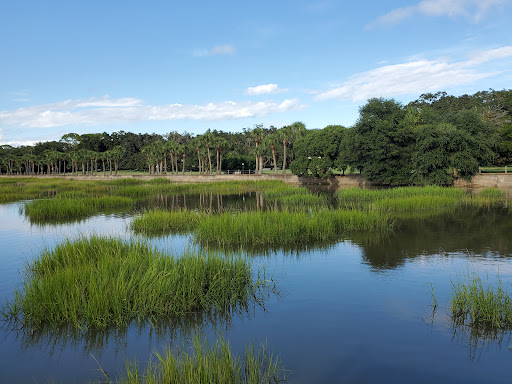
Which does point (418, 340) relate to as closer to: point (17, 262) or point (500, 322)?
point (500, 322)

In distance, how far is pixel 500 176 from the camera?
43.2 metres

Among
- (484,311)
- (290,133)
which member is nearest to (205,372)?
(484,311)

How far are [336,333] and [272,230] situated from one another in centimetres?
856

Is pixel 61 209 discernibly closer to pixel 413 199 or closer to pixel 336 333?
pixel 336 333

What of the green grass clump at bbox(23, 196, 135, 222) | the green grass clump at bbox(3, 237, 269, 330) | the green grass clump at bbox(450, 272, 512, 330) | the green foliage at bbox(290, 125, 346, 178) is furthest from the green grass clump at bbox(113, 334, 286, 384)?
the green foliage at bbox(290, 125, 346, 178)

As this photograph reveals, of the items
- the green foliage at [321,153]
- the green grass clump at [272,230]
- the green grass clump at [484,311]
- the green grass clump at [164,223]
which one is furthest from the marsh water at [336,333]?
the green foliage at [321,153]

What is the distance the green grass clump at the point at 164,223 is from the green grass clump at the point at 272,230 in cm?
286

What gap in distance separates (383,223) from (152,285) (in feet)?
46.4

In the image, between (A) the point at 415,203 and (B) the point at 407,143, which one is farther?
(B) the point at 407,143

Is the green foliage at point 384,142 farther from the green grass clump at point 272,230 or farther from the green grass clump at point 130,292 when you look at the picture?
the green grass clump at point 130,292

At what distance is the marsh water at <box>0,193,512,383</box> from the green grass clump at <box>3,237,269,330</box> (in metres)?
0.36

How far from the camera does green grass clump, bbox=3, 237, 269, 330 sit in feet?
26.6

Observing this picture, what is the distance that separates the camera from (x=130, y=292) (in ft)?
28.1

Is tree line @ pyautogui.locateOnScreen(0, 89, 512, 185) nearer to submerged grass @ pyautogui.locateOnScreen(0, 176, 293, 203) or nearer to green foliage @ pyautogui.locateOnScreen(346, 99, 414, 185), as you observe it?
green foliage @ pyautogui.locateOnScreen(346, 99, 414, 185)
